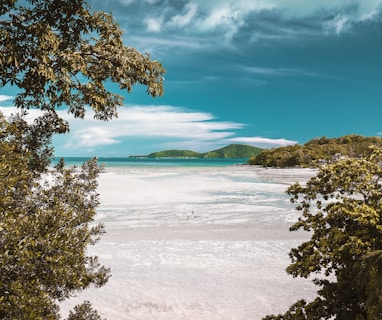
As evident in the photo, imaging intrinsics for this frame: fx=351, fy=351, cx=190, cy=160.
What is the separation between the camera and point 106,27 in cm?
782

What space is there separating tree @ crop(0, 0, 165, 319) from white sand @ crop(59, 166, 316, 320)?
529 centimetres

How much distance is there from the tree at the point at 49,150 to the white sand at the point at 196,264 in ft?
17.3

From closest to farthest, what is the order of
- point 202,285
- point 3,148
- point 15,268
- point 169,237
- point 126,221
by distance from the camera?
point 15,268
point 3,148
point 202,285
point 169,237
point 126,221

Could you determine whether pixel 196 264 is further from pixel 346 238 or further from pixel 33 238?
pixel 33 238

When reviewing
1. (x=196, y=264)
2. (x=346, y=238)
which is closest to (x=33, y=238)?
(x=346, y=238)

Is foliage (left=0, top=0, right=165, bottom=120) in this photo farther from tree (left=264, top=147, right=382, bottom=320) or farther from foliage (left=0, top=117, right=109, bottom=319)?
tree (left=264, top=147, right=382, bottom=320)

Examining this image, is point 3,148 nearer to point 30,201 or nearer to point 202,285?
point 30,201

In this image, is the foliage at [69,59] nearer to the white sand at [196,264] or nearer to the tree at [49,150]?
the tree at [49,150]

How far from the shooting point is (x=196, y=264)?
56.8 feet

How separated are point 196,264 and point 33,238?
12484 mm

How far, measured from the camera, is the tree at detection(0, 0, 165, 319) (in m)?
5.51

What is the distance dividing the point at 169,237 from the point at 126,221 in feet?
19.2

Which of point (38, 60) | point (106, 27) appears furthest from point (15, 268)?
point (106, 27)

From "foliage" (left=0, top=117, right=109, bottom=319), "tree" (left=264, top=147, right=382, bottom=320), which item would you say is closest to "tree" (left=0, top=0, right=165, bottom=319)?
"foliage" (left=0, top=117, right=109, bottom=319)
